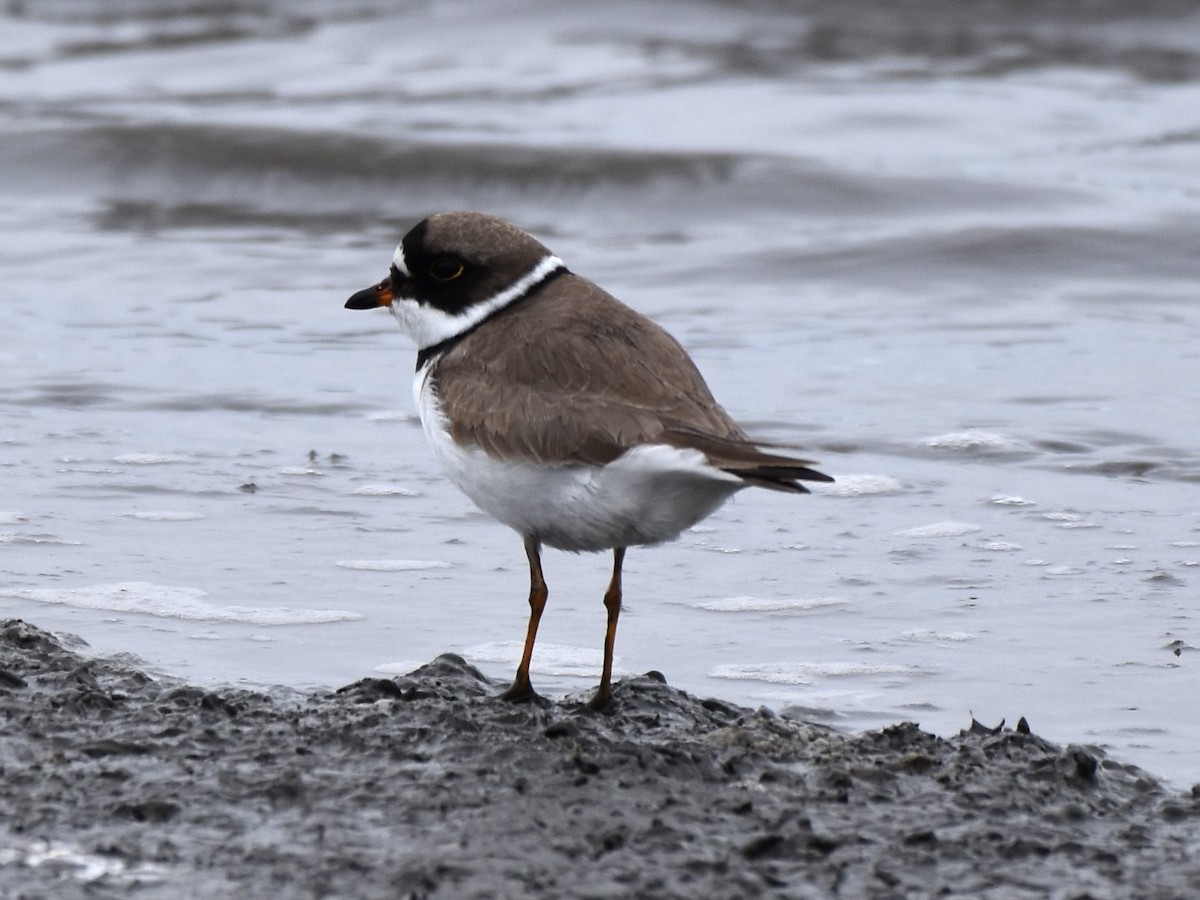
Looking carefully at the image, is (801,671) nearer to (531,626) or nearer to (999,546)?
(531,626)

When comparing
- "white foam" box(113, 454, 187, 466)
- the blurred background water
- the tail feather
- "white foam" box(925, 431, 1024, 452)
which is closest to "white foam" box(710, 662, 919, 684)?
the blurred background water

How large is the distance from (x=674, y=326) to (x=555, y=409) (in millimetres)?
5107

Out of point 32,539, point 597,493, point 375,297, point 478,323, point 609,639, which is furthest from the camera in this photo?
point 32,539

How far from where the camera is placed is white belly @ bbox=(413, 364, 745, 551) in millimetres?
3955

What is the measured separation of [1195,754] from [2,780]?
255 centimetres

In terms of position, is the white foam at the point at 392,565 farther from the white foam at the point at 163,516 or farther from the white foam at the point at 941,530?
the white foam at the point at 941,530

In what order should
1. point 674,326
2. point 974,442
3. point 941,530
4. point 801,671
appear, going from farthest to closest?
point 674,326 → point 974,442 → point 941,530 → point 801,671

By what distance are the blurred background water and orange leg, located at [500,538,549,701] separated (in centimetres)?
27

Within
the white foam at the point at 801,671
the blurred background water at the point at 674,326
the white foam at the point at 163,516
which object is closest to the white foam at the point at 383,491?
the blurred background water at the point at 674,326

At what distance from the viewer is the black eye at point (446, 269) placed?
4730 millimetres

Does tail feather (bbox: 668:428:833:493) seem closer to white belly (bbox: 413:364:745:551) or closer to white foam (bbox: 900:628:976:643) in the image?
white belly (bbox: 413:364:745:551)

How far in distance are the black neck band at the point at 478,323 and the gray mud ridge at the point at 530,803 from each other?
0.88m

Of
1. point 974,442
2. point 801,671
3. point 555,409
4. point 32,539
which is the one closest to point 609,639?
point 555,409

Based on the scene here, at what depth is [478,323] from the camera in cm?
468
